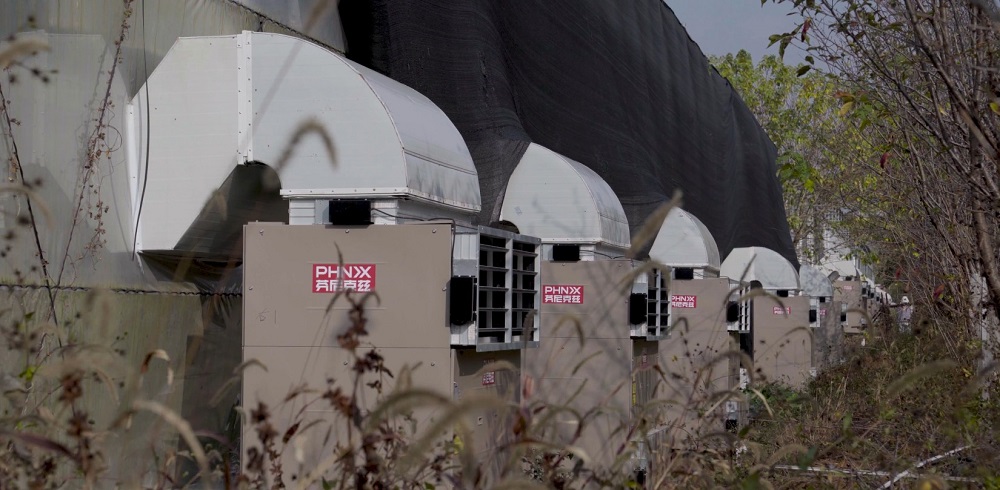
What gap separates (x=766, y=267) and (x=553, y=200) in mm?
10640

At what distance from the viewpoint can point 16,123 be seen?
499cm

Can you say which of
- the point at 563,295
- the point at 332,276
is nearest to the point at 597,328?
the point at 563,295

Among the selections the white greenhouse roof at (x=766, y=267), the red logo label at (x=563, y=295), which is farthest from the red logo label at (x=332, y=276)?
the white greenhouse roof at (x=766, y=267)

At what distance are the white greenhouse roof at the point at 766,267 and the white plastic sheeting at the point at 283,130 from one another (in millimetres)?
11864

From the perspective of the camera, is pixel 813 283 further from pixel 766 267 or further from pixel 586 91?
pixel 586 91

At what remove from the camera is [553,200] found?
8203 mm

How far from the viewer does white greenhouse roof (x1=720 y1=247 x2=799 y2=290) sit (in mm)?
17547

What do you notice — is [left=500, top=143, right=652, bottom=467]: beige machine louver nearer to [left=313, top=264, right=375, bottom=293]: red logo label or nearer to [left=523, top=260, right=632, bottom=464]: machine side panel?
[left=523, top=260, right=632, bottom=464]: machine side panel

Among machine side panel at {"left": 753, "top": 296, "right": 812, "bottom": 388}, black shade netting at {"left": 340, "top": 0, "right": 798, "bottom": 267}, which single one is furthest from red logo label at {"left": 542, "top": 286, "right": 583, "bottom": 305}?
machine side panel at {"left": 753, "top": 296, "right": 812, "bottom": 388}

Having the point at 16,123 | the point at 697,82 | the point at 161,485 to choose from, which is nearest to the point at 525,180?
the point at 16,123

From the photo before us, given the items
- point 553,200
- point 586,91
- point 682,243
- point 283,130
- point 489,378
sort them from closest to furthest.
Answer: point 283,130, point 489,378, point 553,200, point 586,91, point 682,243

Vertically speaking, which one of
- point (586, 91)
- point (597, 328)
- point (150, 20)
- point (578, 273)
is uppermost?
point (586, 91)

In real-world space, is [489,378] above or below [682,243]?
below

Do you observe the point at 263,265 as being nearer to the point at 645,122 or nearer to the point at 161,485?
the point at 161,485
